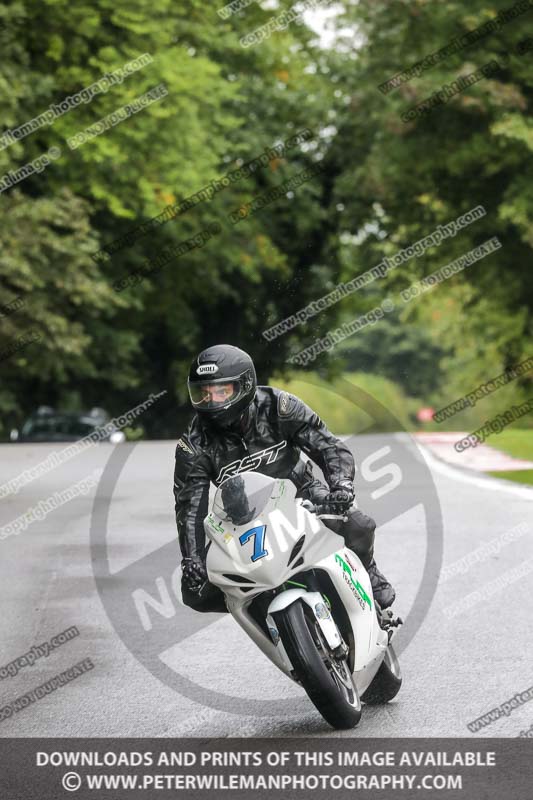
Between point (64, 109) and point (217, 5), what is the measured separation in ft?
26.0

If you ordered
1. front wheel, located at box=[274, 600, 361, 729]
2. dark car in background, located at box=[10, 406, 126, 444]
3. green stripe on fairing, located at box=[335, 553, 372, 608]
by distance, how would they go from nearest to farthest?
front wheel, located at box=[274, 600, 361, 729] → green stripe on fairing, located at box=[335, 553, 372, 608] → dark car in background, located at box=[10, 406, 126, 444]

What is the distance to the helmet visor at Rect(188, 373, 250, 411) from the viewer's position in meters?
5.80

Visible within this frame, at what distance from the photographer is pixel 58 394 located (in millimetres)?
41312

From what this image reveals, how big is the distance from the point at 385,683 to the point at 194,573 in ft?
3.95

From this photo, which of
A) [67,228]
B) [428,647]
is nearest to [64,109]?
[67,228]

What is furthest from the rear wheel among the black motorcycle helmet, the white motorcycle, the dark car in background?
the dark car in background

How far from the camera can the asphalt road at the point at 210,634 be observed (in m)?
6.43

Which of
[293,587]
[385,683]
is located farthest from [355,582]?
[385,683]

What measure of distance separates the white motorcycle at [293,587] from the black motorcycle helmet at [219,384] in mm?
290

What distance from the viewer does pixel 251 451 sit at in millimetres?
6062

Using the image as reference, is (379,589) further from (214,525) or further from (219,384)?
(219,384)

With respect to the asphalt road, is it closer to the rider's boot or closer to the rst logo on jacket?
the rider's boot

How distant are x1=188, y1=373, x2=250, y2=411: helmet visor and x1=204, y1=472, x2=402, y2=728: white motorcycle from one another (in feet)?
1.01

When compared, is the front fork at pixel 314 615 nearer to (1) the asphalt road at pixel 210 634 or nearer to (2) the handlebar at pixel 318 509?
(2) the handlebar at pixel 318 509
